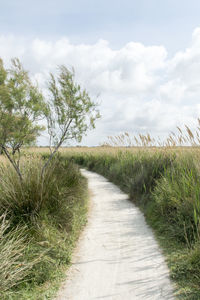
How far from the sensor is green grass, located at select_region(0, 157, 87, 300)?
324 cm

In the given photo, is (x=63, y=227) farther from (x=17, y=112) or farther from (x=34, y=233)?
(x=17, y=112)

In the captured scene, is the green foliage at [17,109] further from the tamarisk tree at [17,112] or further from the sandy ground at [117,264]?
the sandy ground at [117,264]

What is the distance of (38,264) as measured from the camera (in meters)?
3.67

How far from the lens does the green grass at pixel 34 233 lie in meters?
3.24

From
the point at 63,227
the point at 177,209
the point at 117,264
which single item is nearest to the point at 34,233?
the point at 63,227

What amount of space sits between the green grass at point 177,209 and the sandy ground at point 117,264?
0.21 m

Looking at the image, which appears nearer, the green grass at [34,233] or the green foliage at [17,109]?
the green grass at [34,233]

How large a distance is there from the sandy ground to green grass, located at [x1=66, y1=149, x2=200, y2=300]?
0.68 feet

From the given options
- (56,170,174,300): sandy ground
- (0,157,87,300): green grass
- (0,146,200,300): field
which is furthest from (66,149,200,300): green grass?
(0,157,87,300): green grass

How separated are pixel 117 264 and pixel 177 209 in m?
2.02

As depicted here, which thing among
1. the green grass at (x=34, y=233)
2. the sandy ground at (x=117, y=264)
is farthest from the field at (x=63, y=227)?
the sandy ground at (x=117, y=264)

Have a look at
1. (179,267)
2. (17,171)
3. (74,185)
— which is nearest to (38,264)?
(179,267)

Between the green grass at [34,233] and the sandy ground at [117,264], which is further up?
the green grass at [34,233]

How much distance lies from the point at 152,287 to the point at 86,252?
1.51 metres
